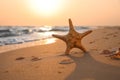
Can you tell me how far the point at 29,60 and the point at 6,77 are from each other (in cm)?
128

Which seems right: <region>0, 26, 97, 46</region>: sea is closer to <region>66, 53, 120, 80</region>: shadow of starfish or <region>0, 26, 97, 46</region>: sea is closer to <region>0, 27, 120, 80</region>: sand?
<region>0, 27, 120, 80</region>: sand

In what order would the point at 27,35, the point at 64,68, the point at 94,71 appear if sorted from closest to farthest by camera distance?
the point at 94,71, the point at 64,68, the point at 27,35

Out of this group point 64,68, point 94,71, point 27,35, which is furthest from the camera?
point 27,35

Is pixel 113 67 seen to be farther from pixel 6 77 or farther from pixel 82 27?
pixel 82 27

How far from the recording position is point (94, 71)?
13.2ft

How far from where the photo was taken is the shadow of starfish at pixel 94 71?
3.71 m

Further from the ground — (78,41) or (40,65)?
(78,41)

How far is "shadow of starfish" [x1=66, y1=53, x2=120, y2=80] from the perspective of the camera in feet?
12.2

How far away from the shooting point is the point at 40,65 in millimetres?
4844

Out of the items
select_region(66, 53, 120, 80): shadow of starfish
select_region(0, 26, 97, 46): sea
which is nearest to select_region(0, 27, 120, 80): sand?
select_region(66, 53, 120, 80): shadow of starfish

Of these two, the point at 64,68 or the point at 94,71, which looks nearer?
the point at 94,71

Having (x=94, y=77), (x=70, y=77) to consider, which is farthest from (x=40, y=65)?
(x=94, y=77)

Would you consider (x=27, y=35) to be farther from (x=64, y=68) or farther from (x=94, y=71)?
(x=94, y=71)

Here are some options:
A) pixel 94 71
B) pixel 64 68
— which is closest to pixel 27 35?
pixel 64 68
